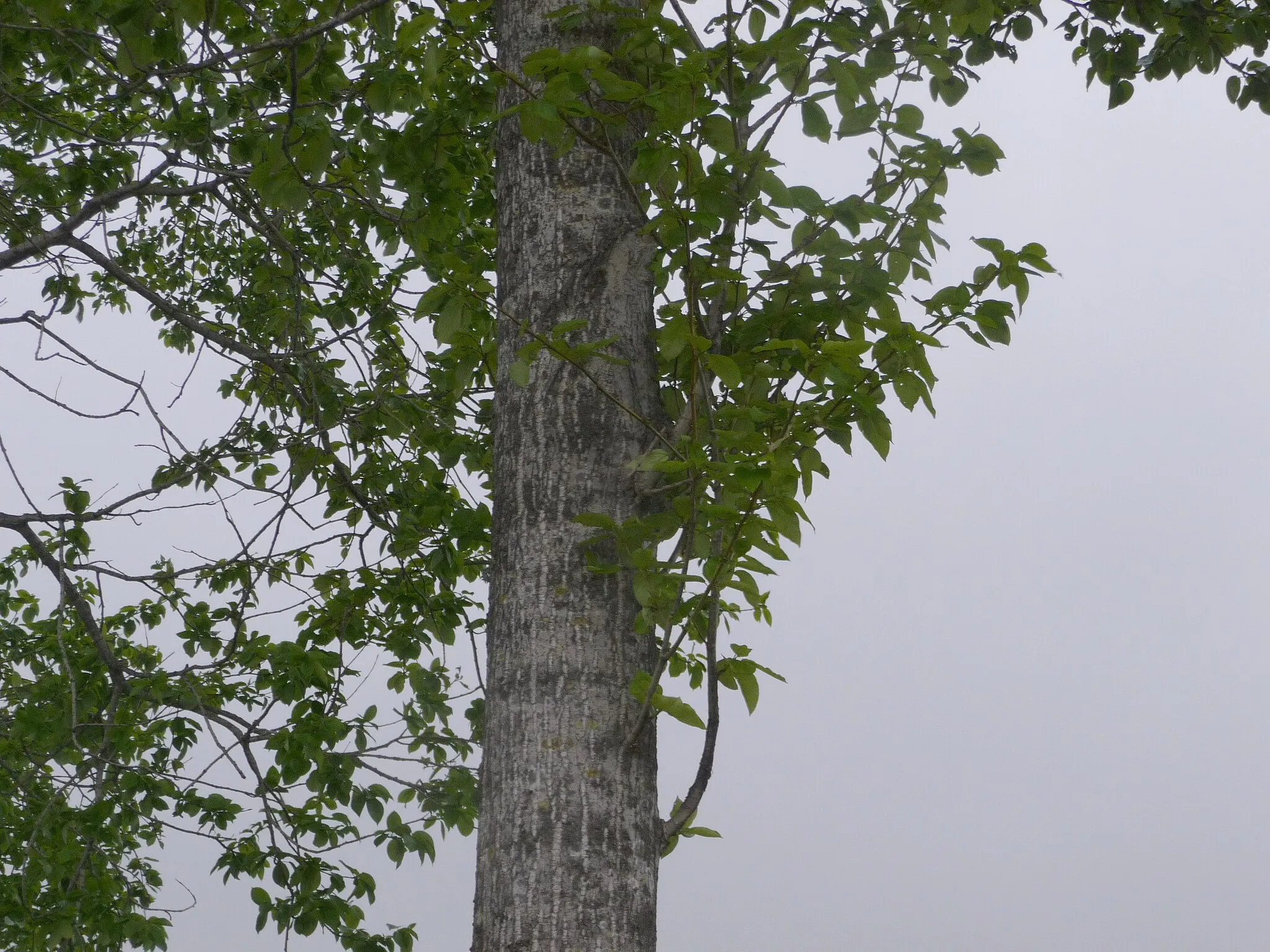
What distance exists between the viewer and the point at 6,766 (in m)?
4.17

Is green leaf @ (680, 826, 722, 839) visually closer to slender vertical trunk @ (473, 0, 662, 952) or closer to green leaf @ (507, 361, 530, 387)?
slender vertical trunk @ (473, 0, 662, 952)

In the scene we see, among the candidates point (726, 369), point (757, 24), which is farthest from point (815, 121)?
point (726, 369)

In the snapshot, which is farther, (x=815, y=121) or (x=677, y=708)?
(x=815, y=121)

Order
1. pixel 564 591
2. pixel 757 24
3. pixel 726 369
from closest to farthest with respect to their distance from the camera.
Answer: pixel 726 369
pixel 564 591
pixel 757 24

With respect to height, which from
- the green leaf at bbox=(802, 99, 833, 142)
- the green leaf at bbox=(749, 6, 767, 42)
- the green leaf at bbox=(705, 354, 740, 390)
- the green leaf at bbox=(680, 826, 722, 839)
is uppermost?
the green leaf at bbox=(749, 6, 767, 42)

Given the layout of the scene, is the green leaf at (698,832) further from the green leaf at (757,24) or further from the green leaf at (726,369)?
the green leaf at (757,24)

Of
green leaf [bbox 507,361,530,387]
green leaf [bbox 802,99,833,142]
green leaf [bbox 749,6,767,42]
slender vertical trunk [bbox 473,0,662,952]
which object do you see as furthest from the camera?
green leaf [bbox 749,6,767,42]

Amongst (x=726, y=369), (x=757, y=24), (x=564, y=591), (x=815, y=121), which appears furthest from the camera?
(x=757, y=24)

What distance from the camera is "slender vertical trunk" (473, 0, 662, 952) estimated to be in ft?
6.68

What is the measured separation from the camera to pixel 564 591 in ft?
7.22

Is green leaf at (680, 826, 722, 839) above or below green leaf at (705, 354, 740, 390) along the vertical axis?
Answer: below

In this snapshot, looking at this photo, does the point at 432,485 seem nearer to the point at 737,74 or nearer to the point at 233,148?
the point at 233,148

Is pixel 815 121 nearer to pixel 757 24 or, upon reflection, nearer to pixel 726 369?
pixel 757 24

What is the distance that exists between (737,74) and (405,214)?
1.72 m
